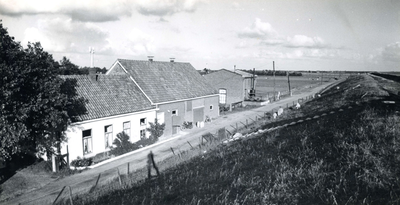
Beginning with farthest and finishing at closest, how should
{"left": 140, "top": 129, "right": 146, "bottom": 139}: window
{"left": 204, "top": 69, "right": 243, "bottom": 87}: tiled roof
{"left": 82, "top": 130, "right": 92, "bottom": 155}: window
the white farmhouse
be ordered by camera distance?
1. {"left": 204, "top": 69, "right": 243, "bottom": 87}: tiled roof
2. {"left": 140, "top": 129, "right": 146, "bottom": 139}: window
3. {"left": 82, "top": 130, "right": 92, "bottom": 155}: window
4. the white farmhouse

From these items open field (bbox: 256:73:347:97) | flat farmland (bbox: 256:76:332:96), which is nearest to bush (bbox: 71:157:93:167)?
open field (bbox: 256:73:347:97)

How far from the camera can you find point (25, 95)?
42.8 ft

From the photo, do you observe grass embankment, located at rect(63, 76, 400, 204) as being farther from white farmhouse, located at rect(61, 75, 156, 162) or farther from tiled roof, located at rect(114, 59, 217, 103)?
tiled roof, located at rect(114, 59, 217, 103)

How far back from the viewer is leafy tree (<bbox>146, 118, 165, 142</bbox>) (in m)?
23.0

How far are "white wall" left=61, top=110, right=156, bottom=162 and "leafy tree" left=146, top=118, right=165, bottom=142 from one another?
913mm

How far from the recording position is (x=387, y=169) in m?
7.43

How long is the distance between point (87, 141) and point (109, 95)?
15.2 ft

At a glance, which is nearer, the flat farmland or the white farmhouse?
the white farmhouse

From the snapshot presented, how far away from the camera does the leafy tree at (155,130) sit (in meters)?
23.0

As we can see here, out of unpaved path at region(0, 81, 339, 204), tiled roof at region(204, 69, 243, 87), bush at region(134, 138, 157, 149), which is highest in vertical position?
tiled roof at region(204, 69, 243, 87)

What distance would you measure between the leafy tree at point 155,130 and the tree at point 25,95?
8346mm

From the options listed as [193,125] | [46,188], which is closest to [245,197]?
[46,188]

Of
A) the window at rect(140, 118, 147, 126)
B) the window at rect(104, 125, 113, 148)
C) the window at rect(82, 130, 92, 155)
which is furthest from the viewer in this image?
the window at rect(140, 118, 147, 126)

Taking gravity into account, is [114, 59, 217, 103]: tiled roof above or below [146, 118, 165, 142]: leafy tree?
above
